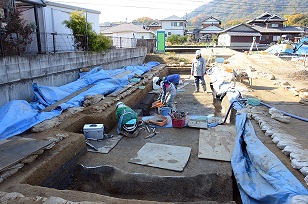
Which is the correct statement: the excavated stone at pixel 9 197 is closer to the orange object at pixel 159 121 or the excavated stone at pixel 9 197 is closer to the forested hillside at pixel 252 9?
the orange object at pixel 159 121

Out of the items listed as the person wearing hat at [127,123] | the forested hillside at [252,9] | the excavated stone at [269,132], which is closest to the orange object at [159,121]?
the person wearing hat at [127,123]

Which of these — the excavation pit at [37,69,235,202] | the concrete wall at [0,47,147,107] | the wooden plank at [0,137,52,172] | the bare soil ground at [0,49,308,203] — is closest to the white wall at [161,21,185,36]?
the bare soil ground at [0,49,308,203]

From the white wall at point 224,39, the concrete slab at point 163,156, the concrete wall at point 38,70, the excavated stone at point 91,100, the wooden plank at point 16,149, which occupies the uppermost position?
the white wall at point 224,39

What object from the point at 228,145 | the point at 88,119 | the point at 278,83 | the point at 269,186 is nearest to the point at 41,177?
the point at 88,119

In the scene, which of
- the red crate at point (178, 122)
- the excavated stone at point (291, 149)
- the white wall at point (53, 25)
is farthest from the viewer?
the white wall at point (53, 25)

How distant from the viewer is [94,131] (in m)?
5.67

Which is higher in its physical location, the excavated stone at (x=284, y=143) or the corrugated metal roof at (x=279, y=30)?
the corrugated metal roof at (x=279, y=30)

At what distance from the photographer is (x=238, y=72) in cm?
1069

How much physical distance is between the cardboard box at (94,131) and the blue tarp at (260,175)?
10.2 ft

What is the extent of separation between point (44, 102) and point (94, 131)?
7.52 feet

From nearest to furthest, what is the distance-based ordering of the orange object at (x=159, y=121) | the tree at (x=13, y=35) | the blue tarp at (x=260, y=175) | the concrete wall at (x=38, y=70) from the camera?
the blue tarp at (x=260, y=175) → the concrete wall at (x=38, y=70) → the orange object at (x=159, y=121) → the tree at (x=13, y=35)

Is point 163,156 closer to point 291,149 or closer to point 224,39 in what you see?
point 291,149

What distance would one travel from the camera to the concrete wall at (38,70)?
20.7 ft

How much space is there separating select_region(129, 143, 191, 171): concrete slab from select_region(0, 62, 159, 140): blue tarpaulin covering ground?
262 cm
